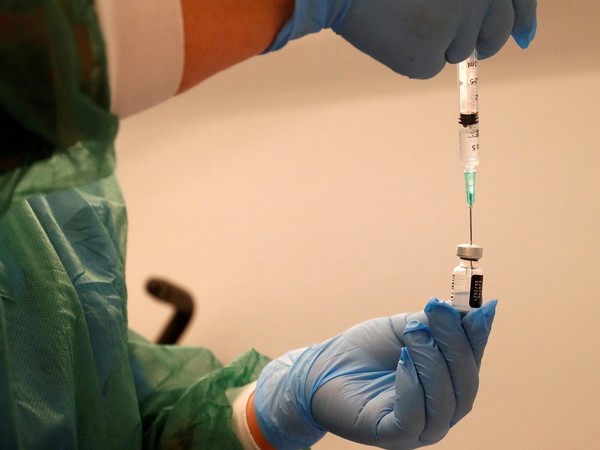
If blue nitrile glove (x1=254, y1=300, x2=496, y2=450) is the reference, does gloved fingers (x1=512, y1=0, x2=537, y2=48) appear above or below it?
above

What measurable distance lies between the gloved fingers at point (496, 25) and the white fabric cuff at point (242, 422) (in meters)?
0.57

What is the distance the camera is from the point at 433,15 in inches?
27.5

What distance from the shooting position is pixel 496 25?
0.75m

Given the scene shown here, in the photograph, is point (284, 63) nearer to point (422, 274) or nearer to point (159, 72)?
Result: point (422, 274)

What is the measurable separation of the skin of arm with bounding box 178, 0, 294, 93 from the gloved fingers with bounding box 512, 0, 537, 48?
0.26 metres

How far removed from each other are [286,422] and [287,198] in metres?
0.71

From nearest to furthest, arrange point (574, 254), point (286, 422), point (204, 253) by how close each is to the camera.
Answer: point (286, 422)
point (574, 254)
point (204, 253)

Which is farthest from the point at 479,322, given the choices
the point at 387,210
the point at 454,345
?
the point at 387,210

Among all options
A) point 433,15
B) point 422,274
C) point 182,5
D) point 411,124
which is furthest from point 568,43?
point 182,5

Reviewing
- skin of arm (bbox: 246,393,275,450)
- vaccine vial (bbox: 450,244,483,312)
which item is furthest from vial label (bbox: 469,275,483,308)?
skin of arm (bbox: 246,393,275,450)

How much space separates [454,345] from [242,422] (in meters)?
0.34

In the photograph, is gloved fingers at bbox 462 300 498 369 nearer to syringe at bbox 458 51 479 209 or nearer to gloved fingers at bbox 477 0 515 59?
syringe at bbox 458 51 479 209

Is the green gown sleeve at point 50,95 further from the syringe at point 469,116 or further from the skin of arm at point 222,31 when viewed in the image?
the syringe at point 469,116

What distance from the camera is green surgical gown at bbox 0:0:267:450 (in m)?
0.54
